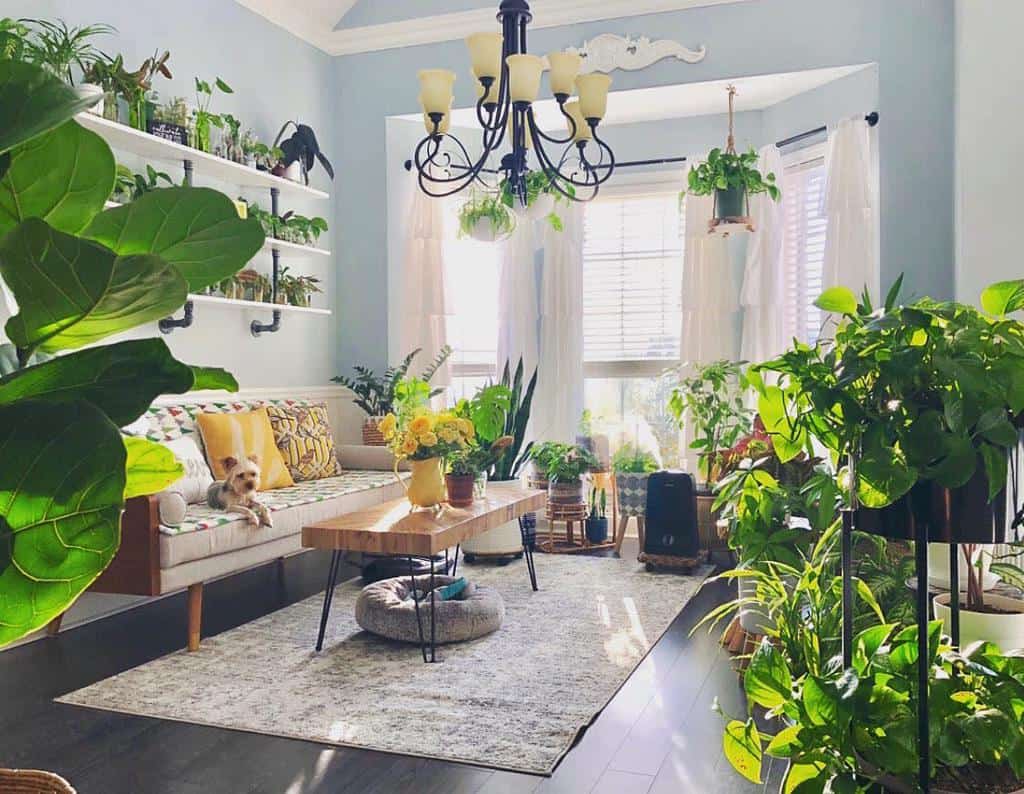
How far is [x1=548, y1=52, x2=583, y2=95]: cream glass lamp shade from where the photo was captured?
357 centimetres

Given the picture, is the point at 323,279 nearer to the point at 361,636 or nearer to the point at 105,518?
the point at 361,636

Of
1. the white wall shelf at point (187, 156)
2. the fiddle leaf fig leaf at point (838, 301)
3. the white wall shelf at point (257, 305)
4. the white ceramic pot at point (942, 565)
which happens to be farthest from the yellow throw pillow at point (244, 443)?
the fiddle leaf fig leaf at point (838, 301)

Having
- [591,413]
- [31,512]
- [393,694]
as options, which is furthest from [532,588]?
[31,512]

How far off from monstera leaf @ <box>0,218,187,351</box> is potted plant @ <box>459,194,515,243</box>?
15.2ft

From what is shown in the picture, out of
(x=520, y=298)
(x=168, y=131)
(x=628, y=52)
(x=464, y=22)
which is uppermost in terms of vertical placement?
(x=464, y=22)

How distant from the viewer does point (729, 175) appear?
5074 mm

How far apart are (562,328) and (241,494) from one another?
280cm

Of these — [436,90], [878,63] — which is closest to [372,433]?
[436,90]

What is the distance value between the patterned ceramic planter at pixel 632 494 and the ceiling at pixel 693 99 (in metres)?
2.22

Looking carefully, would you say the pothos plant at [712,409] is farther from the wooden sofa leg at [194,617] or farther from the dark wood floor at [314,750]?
the wooden sofa leg at [194,617]

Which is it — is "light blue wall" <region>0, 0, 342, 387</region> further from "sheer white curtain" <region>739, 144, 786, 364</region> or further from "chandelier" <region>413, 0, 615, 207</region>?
"sheer white curtain" <region>739, 144, 786, 364</region>

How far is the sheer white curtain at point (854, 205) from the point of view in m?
5.03

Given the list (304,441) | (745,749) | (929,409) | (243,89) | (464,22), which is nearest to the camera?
(929,409)

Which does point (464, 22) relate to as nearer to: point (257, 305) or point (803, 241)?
point (257, 305)
